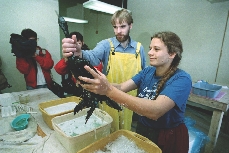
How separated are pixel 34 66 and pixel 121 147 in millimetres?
2631

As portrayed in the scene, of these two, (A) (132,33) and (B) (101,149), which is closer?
(B) (101,149)

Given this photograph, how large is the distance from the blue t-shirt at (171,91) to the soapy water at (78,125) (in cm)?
48

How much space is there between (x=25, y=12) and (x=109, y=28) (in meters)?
3.82

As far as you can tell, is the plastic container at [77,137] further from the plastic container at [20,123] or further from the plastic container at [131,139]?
the plastic container at [20,123]

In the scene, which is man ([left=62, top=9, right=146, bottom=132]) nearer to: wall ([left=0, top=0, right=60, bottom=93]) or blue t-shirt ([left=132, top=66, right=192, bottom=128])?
blue t-shirt ([left=132, top=66, right=192, bottom=128])

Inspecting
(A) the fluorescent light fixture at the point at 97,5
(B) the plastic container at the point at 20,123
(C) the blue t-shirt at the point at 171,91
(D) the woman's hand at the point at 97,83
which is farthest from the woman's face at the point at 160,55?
(A) the fluorescent light fixture at the point at 97,5

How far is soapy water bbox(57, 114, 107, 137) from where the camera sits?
1.33m

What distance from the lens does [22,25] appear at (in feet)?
13.3

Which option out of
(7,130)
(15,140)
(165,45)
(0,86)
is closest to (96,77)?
(165,45)

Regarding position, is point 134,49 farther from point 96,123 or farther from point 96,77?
point 96,77

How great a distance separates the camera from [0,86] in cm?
352

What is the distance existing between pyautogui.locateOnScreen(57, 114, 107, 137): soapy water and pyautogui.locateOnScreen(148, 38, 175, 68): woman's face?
0.79 m

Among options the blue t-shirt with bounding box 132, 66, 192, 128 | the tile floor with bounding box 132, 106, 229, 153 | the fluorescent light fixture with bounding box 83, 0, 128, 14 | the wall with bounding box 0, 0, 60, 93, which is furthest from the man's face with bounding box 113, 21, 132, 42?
the wall with bounding box 0, 0, 60, 93

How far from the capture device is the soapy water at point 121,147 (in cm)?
120
